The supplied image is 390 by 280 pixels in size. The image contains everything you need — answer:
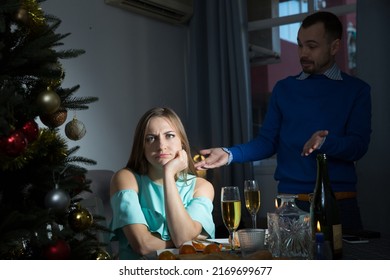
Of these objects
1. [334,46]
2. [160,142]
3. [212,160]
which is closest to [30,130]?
[160,142]

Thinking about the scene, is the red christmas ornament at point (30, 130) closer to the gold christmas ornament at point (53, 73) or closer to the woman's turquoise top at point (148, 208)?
the gold christmas ornament at point (53, 73)

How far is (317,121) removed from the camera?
91.0 inches

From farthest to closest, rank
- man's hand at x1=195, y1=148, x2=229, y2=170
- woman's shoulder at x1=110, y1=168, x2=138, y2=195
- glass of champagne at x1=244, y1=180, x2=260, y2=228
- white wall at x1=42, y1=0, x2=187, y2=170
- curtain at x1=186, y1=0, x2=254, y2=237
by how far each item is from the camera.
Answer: curtain at x1=186, y1=0, x2=254, y2=237 < white wall at x1=42, y1=0, x2=187, y2=170 < man's hand at x1=195, y1=148, x2=229, y2=170 < woman's shoulder at x1=110, y1=168, x2=138, y2=195 < glass of champagne at x1=244, y1=180, x2=260, y2=228

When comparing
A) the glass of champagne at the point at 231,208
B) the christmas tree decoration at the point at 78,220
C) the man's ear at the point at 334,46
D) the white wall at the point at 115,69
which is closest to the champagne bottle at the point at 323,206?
the glass of champagne at the point at 231,208

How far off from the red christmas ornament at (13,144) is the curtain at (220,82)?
2.92 meters

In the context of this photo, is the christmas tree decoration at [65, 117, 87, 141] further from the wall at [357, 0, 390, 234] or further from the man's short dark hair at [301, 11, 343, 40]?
the wall at [357, 0, 390, 234]

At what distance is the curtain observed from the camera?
396 centimetres

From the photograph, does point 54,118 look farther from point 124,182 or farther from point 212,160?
point 212,160

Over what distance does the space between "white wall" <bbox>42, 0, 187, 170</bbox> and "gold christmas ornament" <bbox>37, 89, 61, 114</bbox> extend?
85.1 inches

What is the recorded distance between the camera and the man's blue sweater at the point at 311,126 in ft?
7.29

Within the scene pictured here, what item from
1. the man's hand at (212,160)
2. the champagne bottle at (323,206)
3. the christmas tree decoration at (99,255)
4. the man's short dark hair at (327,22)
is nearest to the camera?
the christmas tree decoration at (99,255)

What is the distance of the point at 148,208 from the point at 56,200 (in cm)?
99

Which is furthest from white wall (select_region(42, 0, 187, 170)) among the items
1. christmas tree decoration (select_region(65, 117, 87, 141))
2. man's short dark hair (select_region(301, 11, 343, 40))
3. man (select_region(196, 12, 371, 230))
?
christmas tree decoration (select_region(65, 117, 87, 141))

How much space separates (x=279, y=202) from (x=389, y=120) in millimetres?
2177
